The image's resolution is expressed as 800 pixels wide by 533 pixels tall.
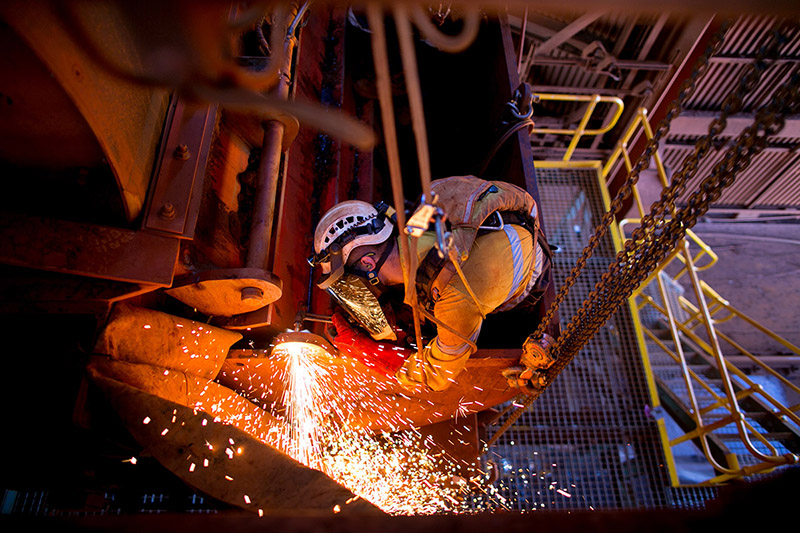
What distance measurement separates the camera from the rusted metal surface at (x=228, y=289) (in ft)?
8.23

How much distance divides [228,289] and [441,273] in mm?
1100

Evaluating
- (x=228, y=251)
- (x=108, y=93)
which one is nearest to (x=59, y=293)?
(x=228, y=251)

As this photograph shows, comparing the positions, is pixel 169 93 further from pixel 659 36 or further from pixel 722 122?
pixel 659 36

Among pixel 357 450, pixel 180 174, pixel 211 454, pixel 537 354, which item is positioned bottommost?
pixel 211 454

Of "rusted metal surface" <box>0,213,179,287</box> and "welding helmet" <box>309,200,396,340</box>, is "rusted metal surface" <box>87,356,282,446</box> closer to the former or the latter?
"rusted metal surface" <box>0,213,179,287</box>

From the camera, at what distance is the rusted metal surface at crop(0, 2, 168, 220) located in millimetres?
1394

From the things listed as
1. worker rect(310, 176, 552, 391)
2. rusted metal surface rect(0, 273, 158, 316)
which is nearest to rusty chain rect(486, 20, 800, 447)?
worker rect(310, 176, 552, 391)

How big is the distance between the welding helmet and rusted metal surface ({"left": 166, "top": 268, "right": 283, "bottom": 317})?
0.36 metres

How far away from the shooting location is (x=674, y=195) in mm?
1975

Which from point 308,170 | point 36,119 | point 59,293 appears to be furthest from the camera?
point 308,170

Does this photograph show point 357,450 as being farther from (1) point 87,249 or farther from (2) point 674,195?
(2) point 674,195

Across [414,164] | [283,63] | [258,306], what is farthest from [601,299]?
[414,164]

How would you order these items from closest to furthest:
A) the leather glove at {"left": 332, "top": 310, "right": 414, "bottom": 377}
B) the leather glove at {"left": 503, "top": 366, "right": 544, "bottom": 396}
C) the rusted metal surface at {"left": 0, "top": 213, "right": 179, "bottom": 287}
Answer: the rusted metal surface at {"left": 0, "top": 213, "right": 179, "bottom": 287}
the leather glove at {"left": 503, "top": 366, "right": 544, "bottom": 396}
the leather glove at {"left": 332, "top": 310, "right": 414, "bottom": 377}

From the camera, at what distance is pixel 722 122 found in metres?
1.66
